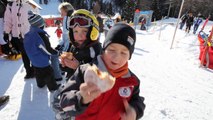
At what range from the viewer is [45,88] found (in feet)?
14.7

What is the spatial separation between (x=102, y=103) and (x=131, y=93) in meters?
0.28

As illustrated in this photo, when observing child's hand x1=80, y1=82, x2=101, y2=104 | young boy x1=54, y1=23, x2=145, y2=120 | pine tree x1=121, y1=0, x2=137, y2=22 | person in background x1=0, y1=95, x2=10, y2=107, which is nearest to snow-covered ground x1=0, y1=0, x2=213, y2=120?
person in background x1=0, y1=95, x2=10, y2=107

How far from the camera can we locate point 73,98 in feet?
4.68

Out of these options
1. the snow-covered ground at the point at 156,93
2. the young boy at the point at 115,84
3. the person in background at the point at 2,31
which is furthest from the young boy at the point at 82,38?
the person in background at the point at 2,31

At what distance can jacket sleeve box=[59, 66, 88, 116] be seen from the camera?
4.59 ft

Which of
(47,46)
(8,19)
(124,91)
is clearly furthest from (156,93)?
(8,19)

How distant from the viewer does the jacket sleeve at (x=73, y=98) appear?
1.40m

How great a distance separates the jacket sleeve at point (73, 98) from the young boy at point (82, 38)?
80 cm

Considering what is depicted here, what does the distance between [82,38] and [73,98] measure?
114 centimetres

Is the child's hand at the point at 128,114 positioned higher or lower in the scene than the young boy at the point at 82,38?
lower

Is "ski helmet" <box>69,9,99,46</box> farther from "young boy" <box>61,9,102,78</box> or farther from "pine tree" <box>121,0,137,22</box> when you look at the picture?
"pine tree" <box>121,0,137,22</box>

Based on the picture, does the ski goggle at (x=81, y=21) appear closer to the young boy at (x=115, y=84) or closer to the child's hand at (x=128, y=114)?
the young boy at (x=115, y=84)

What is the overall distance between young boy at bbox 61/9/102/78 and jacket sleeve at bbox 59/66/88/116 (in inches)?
31.3

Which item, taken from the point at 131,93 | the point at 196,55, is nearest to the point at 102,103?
the point at 131,93
